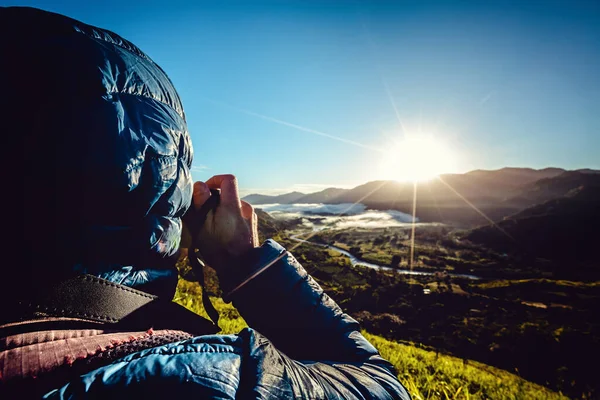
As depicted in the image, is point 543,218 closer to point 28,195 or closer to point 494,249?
point 494,249

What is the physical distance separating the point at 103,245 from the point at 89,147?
0.32 meters

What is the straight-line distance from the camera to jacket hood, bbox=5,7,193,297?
730 millimetres

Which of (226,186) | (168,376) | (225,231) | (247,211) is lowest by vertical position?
(168,376)

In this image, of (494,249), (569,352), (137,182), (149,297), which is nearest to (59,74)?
(137,182)

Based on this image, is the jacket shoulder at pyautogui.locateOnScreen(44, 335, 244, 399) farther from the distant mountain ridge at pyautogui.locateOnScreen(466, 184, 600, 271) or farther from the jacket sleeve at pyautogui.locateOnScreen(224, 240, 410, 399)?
the distant mountain ridge at pyautogui.locateOnScreen(466, 184, 600, 271)

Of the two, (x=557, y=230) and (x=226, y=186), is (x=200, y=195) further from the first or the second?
(x=557, y=230)

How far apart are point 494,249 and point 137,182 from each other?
82.4 m

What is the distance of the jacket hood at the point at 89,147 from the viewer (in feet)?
2.40

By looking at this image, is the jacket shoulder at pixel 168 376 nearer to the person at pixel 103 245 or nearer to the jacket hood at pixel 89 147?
the person at pixel 103 245

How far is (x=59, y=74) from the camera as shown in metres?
0.79

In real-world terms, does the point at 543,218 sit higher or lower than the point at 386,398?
lower

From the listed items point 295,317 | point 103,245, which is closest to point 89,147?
point 103,245

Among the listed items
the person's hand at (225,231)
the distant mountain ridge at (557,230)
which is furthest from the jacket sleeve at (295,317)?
the distant mountain ridge at (557,230)

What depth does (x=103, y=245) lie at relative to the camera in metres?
0.86
